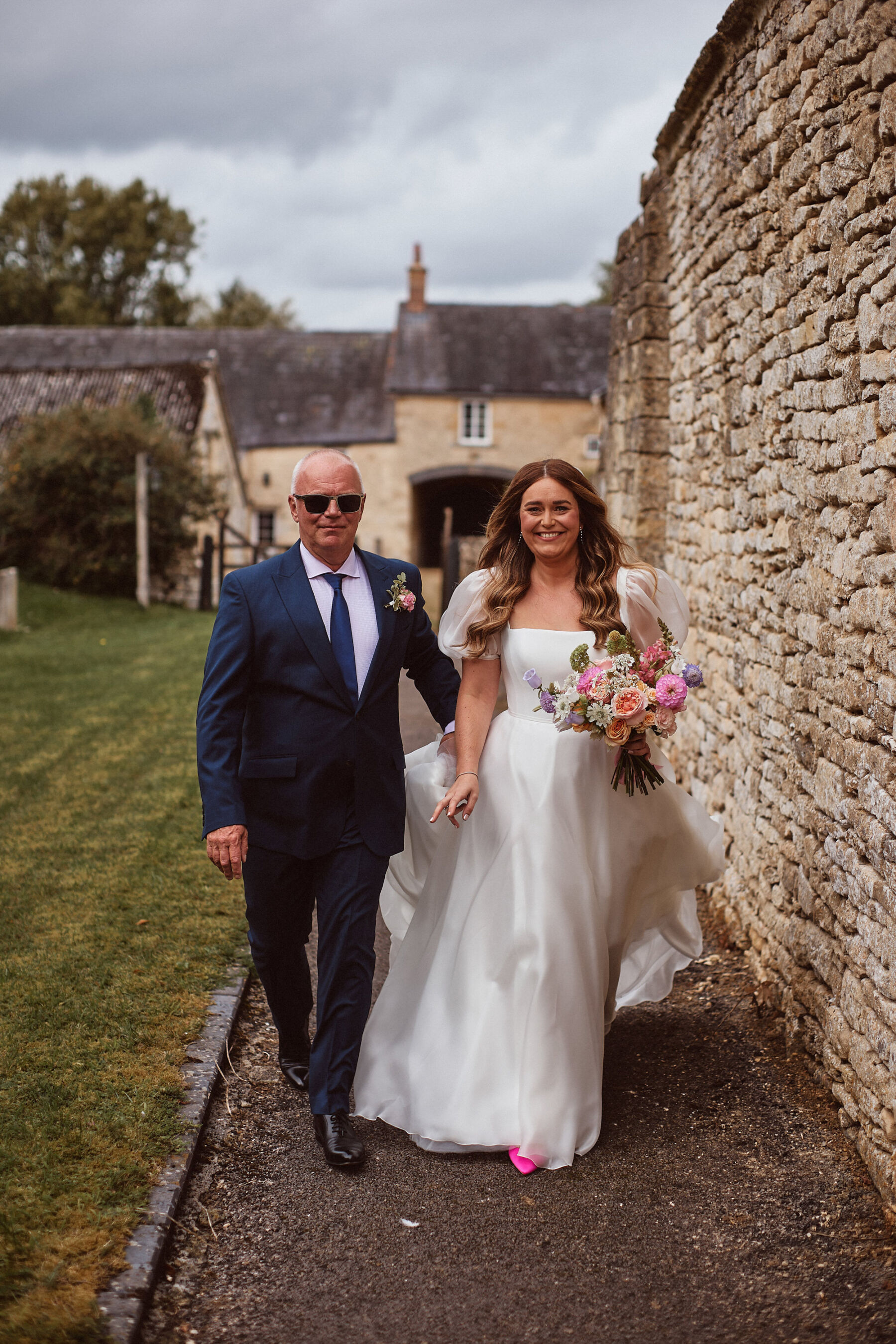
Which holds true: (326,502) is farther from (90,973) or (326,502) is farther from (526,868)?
(90,973)

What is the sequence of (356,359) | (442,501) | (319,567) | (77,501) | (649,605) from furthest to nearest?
(442,501)
(356,359)
(77,501)
(649,605)
(319,567)

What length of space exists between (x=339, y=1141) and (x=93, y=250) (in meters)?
52.9

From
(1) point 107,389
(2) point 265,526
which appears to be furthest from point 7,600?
(2) point 265,526

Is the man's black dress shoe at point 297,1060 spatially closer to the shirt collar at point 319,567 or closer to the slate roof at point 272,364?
the shirt collar at point 319,567

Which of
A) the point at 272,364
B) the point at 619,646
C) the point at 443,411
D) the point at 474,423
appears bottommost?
the point at 619,646

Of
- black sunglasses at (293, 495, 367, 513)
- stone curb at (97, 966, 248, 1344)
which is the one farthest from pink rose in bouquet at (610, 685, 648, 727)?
stone curb at (97, 966, 248, 1344)

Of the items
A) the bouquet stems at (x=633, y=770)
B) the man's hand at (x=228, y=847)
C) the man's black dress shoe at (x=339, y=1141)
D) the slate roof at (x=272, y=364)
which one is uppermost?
the slate roof at (x=272, y=364)

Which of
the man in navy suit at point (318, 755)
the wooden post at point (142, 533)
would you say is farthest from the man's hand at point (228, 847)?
the wooden post at point (142, 533)

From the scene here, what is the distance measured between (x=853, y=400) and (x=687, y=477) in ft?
10.8

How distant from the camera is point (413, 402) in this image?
3675cm

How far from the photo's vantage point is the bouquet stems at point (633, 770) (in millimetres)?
4105

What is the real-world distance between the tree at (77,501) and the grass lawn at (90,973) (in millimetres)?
12458

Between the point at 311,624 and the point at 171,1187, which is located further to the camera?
the point at 311,624

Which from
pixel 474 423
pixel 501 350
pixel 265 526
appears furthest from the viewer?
pixel 265 526
